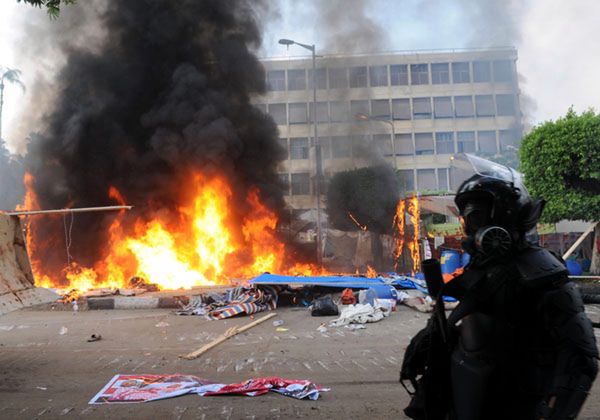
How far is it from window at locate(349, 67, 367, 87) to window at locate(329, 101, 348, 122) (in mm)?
1434

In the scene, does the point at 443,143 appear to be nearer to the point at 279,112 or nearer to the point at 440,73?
the point at 440,73

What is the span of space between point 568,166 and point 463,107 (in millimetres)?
29925

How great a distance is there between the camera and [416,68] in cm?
4056

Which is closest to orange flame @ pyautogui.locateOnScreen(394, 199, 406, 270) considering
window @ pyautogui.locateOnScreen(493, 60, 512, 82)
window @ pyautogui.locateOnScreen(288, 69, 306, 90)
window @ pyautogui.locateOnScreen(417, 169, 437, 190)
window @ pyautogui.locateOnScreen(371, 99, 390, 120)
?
window @ pyautogui.locateOnScreen(288, 69, 306, 90)

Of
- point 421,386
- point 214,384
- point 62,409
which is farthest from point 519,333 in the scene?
point 62,409

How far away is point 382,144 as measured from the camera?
31516mm

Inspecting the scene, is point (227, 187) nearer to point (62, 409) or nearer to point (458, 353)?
point (62, 409)

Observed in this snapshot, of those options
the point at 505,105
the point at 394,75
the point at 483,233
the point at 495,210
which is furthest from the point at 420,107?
the point at 483,233

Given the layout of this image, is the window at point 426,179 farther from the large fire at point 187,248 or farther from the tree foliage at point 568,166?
the tree foliage at point 568,166

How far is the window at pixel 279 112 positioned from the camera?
124ft

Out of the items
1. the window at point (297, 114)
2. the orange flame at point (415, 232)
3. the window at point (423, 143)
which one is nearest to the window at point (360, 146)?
the orange flame at point (415, 232)

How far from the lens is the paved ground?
4.18 metres

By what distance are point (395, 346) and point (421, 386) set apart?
16.2 ft

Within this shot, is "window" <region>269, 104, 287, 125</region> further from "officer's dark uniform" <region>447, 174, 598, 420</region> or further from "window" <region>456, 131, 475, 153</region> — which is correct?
"officer's dark uniform" <region>447, 174, 598, 420</region>
